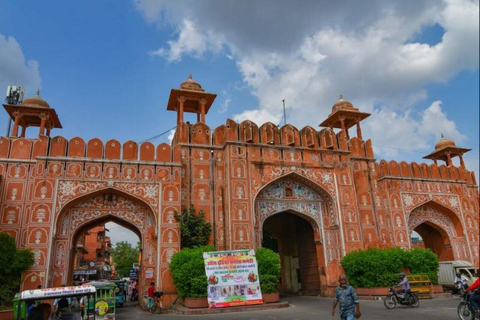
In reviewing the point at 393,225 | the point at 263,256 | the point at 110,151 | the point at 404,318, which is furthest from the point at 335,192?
the point at 110,151

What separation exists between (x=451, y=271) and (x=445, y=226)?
9.67 ft

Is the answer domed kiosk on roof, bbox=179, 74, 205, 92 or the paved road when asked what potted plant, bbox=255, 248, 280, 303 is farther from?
domed kiosk on roof, bbox=179, 74, 205, 92

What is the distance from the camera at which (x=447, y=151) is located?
22359 mm

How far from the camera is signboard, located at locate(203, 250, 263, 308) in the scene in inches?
479

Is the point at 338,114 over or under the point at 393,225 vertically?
over

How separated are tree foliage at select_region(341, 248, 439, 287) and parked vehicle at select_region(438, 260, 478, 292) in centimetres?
368

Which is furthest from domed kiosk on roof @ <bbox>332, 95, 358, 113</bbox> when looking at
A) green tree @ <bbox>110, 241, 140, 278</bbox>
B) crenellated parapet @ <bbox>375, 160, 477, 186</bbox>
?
green tree @ <bbox>110, 241, 140, 278</bbox>

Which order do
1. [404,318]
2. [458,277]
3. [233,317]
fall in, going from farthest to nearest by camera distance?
[458,277] → [233,317] → [404,318]

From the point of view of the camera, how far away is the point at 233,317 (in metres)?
10.7

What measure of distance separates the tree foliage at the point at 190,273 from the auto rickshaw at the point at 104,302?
228 cm

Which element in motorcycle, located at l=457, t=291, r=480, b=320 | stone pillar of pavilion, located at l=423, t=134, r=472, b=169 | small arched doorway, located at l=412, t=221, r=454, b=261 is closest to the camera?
motorcycle, located at l=457, t=291, r=480, b=320

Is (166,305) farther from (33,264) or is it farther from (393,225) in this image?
Answer: (393,225)

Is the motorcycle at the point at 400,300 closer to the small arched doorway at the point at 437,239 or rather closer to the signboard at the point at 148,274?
the signboard at the point at 148,274

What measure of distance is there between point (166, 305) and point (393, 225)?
36.8 feet
